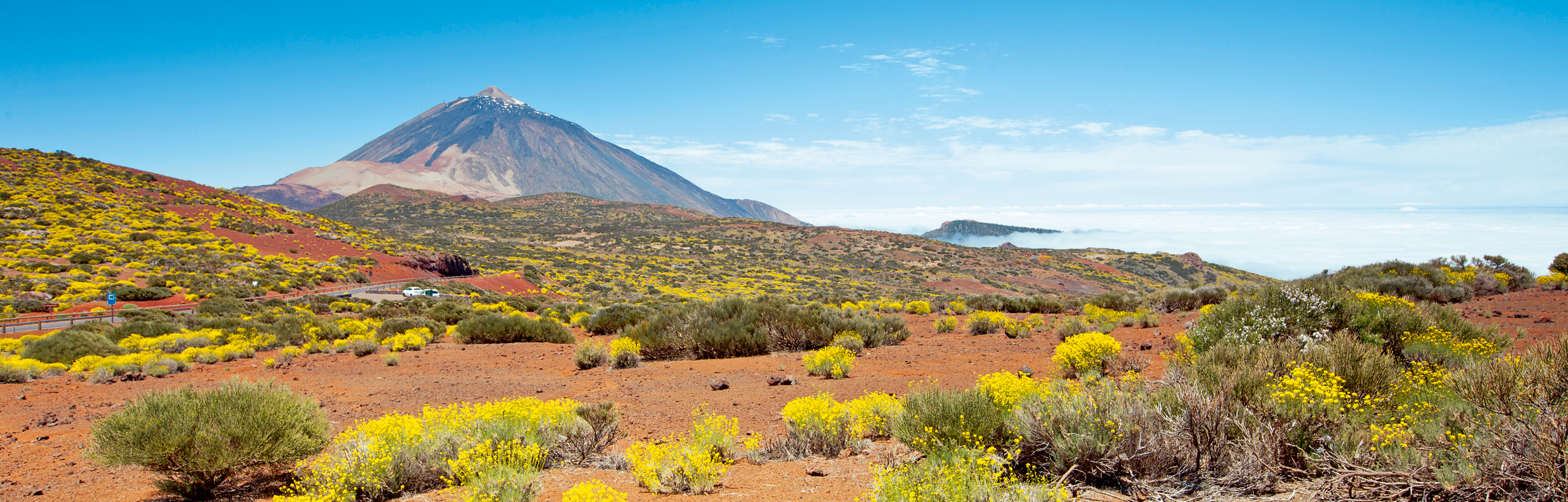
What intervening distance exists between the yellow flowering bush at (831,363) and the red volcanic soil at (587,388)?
188 millimetres

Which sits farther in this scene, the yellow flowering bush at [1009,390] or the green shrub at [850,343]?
the green shrub at [850,343]

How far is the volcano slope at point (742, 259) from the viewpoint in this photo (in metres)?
48.2

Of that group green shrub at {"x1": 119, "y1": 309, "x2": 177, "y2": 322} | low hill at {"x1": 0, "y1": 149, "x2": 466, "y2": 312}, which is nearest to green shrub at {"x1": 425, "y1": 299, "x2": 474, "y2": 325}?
green shrub at {"x1": 119, "y1": 309, "x2": 177, "y2": 322}

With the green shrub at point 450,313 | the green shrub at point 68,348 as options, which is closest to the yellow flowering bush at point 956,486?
the green shrub at point 68,348

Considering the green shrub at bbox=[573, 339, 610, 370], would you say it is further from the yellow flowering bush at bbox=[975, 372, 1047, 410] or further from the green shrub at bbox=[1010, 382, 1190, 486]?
the green shrub at bbox=[1010, 382, 1190, 486]

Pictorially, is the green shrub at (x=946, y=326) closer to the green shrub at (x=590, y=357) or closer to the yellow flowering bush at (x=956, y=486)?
the green shrub at (x=590, y=357)

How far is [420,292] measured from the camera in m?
32.0

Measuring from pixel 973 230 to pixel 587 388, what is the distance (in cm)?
13922

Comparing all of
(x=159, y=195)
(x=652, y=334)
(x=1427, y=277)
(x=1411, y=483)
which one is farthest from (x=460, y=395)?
(x=159, y=195)

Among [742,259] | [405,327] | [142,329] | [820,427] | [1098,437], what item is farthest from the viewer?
[742,259]

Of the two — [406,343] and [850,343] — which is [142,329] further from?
[850,343]

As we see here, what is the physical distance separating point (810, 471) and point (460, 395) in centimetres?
642

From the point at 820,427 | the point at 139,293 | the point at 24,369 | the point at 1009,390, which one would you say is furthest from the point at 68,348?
the point at 1009,390

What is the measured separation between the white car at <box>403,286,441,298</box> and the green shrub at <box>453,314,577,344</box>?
17.1 metres
